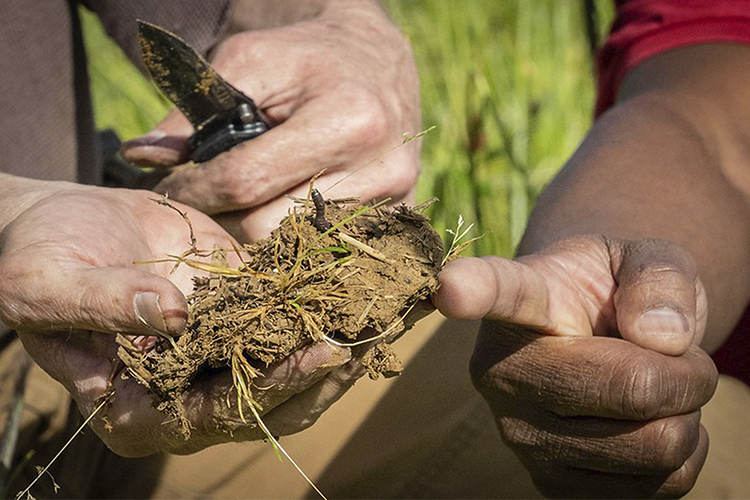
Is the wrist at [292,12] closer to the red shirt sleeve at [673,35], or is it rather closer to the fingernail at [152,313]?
the red shirt sleeve at [673,35]

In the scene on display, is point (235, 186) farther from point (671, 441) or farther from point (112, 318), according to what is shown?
point (671, 441)

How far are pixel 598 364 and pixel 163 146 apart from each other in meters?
1.03

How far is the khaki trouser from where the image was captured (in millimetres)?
2133

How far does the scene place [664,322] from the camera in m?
1.43

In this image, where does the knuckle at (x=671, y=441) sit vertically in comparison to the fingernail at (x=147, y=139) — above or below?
below

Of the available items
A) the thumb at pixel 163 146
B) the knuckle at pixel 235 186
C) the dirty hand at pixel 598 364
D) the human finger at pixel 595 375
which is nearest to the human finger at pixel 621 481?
the dirty hand at pixel 598 364

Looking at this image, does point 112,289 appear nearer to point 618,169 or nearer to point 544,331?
point 544,331

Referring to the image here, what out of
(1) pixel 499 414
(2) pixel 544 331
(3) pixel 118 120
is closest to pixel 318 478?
(1) pixel 499 414

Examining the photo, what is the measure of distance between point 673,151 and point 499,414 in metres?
0.86

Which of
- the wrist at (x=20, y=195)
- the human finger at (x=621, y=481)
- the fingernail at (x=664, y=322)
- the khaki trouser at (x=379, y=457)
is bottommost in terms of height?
the khaki trouser at (x=379, y=457)

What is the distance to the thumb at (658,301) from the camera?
4.71 ft

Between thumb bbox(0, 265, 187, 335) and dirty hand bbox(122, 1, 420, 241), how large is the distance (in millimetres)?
506

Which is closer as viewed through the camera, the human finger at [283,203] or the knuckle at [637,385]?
the knuckle at [637,385]

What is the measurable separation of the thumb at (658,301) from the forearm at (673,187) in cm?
29
